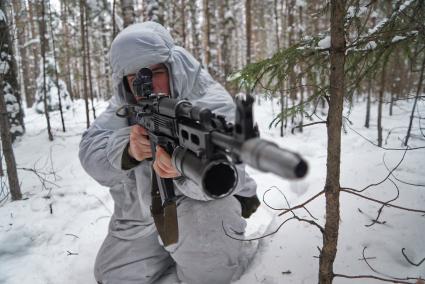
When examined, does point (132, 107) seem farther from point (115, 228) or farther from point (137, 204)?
point (115, 228)

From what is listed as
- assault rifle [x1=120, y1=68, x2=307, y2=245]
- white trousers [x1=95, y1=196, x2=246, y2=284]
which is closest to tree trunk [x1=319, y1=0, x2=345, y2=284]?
assault rifle [x1=120, y1=68, x2=307, y2=245]

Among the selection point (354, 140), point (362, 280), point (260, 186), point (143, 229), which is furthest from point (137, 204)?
point (354, 140)

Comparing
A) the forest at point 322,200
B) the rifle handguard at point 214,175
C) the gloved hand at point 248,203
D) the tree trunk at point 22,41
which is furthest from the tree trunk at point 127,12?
the rifle handguard at point 214,175

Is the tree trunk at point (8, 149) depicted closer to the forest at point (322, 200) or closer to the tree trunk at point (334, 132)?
the forest at point (322, 200)

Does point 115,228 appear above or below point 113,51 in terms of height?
below

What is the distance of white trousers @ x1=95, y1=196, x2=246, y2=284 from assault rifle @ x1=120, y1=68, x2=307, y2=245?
0.58m

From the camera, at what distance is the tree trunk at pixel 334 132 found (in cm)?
151

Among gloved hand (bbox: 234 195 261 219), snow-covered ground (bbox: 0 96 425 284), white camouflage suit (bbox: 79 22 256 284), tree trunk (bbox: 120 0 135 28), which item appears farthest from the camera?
tree trunk (bbox: 120 0 135 28)

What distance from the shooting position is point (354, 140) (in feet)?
25.5

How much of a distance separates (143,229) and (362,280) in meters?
1.96

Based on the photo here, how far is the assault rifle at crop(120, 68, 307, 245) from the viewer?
2.69 feet

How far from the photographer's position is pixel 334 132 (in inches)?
63.4

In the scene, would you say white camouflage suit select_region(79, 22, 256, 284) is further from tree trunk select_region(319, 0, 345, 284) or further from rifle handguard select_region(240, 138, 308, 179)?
rifle handguard select_region(240, 138, 308, 179)

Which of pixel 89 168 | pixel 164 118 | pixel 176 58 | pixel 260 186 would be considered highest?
pixel 176 58
